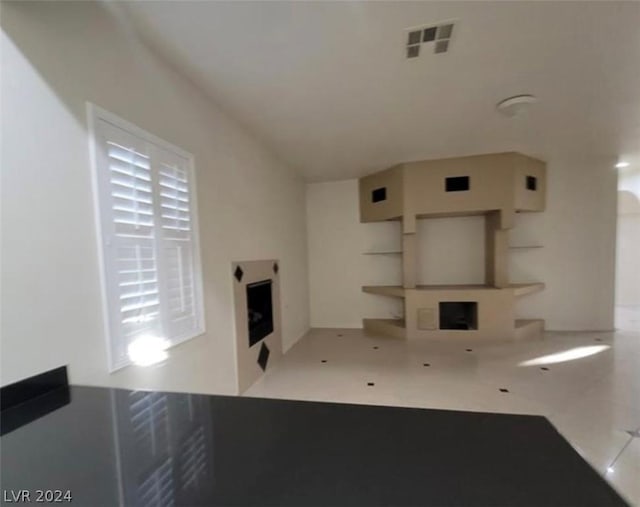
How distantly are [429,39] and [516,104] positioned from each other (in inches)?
51.7

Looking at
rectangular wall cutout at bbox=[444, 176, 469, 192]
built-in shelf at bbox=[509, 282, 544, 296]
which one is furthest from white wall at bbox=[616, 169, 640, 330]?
rectangular wall cutout at bbox=[444, 176, 469, 192]

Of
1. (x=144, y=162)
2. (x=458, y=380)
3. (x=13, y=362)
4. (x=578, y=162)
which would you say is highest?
(x=578, y=162)

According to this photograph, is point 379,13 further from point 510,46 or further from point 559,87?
point 559,87

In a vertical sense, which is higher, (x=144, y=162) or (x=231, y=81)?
(x=231, y=81)

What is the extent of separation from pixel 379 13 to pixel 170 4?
3.58 ft

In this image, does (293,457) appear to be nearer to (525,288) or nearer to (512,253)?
(525,288)

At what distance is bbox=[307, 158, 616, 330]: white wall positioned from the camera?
15.6 feet

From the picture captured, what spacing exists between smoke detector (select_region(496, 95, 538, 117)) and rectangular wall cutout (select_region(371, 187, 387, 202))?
7.34 feet

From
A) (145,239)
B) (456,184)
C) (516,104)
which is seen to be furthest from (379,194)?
(145,239)

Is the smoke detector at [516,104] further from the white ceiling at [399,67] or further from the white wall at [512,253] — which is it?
the white wall at [512,253]

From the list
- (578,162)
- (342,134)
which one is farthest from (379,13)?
(578,162)

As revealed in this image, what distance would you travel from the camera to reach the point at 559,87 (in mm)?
2480

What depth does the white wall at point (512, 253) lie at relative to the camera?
4766mm

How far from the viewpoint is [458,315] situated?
4910mm
